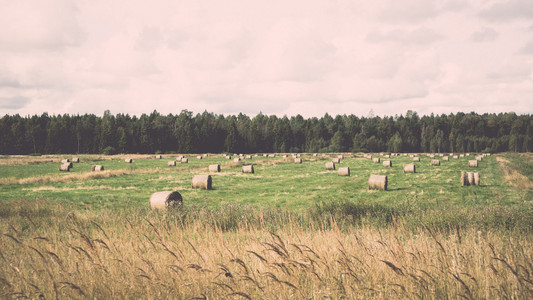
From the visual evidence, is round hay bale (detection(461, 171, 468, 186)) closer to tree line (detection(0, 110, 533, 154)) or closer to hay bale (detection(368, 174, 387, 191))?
hay bale (detection(368, 174, 387, 191))

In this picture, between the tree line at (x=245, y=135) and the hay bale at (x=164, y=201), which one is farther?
the tree line at (x=245, y=135)

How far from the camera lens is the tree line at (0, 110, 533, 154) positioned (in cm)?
11394

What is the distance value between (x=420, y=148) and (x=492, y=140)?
116 feet

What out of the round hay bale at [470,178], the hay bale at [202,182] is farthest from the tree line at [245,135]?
the round hay bale at [470,178]

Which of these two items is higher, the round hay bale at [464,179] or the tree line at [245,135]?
A: the tree line at [245,135]

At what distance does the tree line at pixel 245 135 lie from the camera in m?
114

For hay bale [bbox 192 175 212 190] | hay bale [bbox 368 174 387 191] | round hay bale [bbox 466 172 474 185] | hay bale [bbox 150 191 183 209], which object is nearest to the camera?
hay bale [bbox 150 191 183 209]

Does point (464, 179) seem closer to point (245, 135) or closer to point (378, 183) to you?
point (378, 183)

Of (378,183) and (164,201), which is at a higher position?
(164,201)

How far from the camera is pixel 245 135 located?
140 meters

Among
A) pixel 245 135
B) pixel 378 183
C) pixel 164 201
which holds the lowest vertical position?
pixel 378 183

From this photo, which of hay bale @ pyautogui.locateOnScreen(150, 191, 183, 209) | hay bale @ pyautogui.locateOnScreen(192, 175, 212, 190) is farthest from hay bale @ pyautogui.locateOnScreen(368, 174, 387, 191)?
hay bale @ pyautogui.locateOnScreen(150, 191, 183, 209)

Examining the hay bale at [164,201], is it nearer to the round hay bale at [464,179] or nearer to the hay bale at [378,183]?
the hay bale at [378,183]

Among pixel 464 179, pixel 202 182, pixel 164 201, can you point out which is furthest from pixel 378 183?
pixel 164 201
